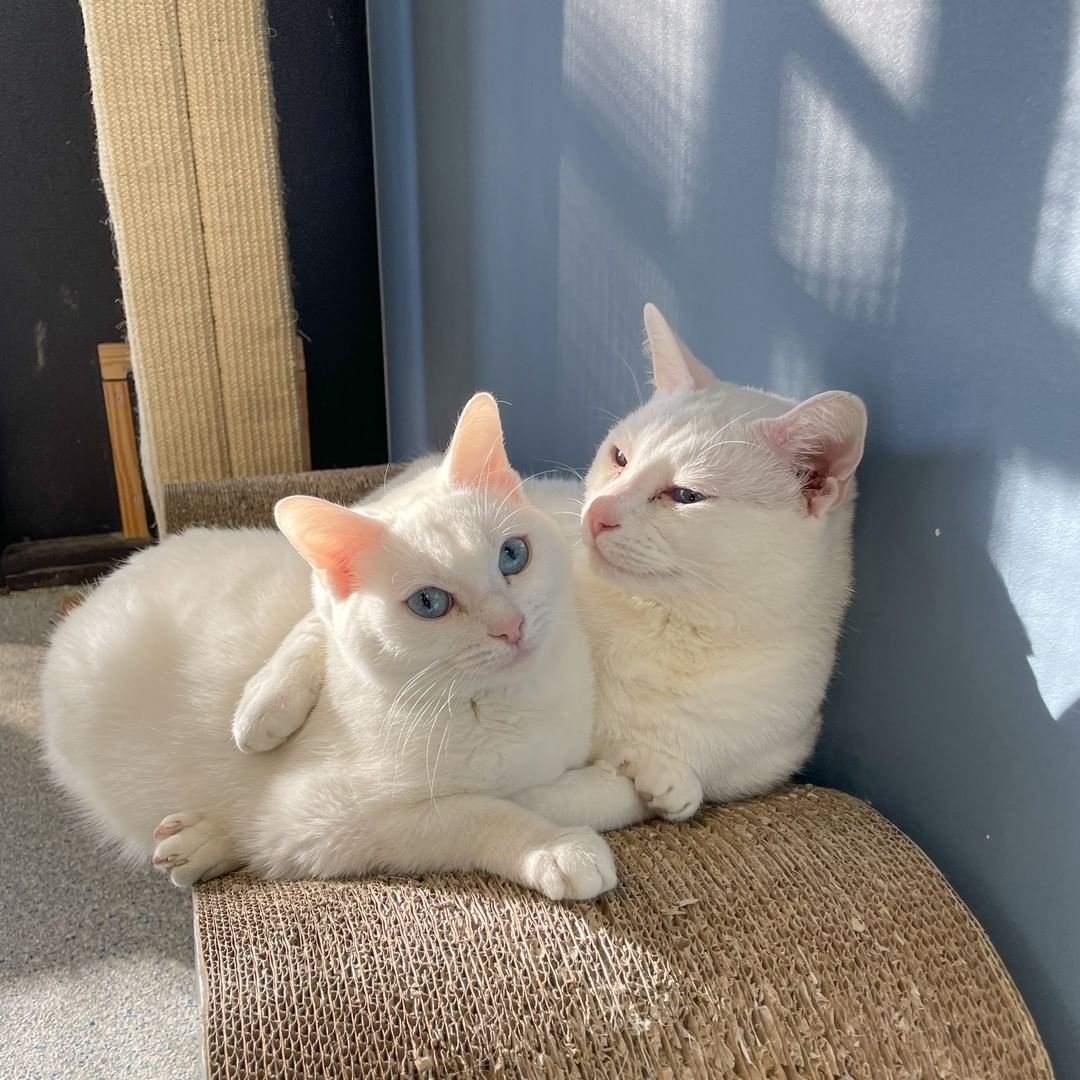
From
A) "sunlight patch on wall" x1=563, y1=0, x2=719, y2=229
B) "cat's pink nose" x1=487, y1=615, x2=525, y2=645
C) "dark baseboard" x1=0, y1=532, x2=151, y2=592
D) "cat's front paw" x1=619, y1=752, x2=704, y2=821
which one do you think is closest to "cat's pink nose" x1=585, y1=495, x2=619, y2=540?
"cat's pink nose" x1=487, y1=615, x2=525, y2=645

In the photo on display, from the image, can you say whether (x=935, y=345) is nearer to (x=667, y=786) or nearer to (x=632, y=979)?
(x=667, y=786)

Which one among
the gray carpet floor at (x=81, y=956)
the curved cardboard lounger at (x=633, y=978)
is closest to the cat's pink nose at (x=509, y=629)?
the curved cardboard lounger at (x=633, y=978)

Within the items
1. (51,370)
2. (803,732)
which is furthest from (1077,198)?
(51,370)

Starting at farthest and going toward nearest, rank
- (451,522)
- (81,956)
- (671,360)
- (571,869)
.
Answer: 1. (81,956)
2. (671,360)
3. (451,522)
4. (571,869)

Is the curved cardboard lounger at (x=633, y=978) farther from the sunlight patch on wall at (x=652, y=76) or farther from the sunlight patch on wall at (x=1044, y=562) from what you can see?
the sunlight patch on wall at (x=652, y=76)

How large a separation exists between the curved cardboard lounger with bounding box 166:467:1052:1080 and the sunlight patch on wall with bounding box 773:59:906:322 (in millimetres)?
599

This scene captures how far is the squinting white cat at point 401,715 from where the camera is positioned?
940 mm

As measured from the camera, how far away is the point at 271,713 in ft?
3.48

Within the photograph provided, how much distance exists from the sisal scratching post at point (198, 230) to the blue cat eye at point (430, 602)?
1093mm

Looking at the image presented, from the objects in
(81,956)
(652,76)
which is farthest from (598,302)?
(81,956)

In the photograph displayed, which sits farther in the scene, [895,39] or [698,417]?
[698,417]

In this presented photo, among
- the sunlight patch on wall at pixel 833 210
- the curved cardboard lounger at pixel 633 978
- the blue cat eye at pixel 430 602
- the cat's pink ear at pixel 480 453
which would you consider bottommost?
the curved cardboard lounger at pixel 633 978

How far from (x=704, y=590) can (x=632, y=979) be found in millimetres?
396

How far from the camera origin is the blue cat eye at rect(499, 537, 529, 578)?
98 cm
